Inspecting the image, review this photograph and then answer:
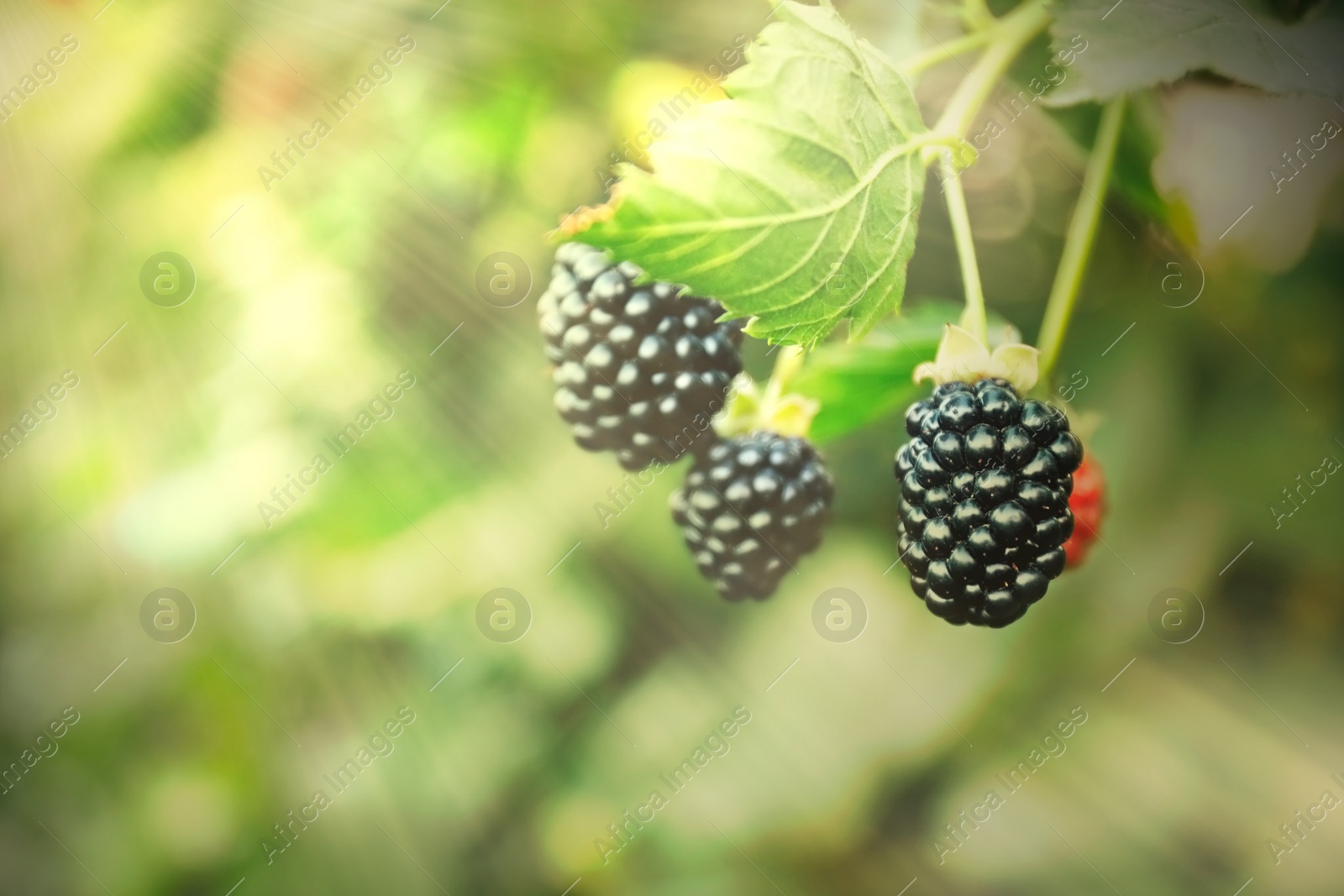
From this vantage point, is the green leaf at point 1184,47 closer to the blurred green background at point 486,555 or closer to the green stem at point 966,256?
the green stem at point 966,256

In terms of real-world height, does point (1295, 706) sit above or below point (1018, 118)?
below

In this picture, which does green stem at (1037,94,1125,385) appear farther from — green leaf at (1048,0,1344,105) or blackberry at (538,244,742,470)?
blackberry at (538,244,742,470)

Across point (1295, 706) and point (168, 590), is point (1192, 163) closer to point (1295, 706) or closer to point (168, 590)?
point (1295, 706)

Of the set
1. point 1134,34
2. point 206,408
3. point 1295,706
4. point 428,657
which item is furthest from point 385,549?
point 1295,706

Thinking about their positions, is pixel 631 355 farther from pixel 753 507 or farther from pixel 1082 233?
pixel 1082 233

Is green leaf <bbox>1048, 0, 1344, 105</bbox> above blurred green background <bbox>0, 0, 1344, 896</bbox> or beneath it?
above

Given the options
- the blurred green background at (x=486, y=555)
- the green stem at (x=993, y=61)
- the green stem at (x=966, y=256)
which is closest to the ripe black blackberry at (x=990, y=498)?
the green stem at (x=966, y=256)

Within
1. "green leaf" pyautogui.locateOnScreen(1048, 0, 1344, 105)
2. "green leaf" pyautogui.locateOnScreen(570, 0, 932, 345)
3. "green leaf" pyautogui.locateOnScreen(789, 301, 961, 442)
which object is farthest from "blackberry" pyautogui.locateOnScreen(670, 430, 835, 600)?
"green leaf" pyautogui.locateOnScreen(1048, 0, 1344, 105)
